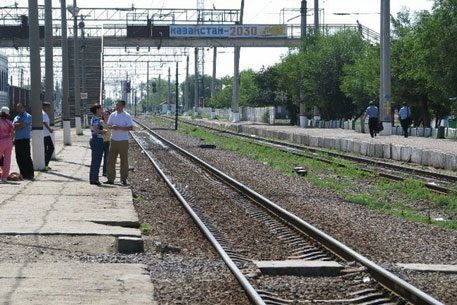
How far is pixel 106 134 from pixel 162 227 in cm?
735

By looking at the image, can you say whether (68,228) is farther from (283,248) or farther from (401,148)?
(401,148)

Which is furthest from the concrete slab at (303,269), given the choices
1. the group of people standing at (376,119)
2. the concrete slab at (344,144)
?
the group of people standing at (376,119)

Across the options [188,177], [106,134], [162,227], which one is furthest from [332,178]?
[162,227]

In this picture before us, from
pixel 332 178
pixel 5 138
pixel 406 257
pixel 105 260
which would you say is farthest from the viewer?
pixel 332 178

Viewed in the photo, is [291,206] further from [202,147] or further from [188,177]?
[202,147]

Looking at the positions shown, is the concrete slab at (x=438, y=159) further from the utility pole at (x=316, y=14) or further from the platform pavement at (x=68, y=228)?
the utility pole at (x=316, y=14)

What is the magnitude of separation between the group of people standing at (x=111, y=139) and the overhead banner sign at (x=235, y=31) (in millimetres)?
48766

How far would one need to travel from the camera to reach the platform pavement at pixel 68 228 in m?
8.18

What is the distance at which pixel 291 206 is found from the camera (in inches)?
663

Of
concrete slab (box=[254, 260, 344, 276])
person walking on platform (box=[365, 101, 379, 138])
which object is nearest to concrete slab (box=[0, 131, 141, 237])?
concrete slab (box=[254, 260, 344, 276])

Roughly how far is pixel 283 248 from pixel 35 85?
13.1m

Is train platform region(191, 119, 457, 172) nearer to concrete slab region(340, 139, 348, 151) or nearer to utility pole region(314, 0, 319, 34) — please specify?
concrete slab region(340, 139, 348, 151)

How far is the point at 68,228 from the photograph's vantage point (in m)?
12.8

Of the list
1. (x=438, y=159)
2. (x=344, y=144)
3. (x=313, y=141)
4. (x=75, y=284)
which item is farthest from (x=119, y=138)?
(x=313, y=141)
